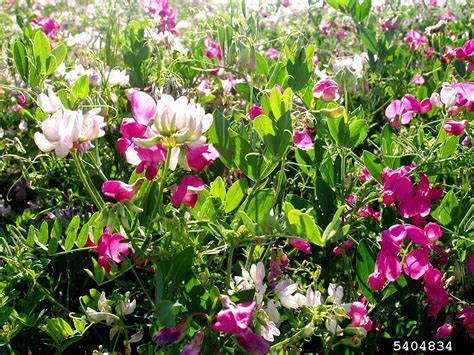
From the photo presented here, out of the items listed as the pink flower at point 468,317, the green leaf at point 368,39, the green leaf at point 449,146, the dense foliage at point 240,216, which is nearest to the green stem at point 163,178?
the dense foliage at point 240,216

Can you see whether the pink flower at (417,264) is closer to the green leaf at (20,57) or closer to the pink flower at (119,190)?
the pink flower at (119,190)

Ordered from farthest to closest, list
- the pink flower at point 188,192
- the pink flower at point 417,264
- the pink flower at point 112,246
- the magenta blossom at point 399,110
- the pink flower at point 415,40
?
the pink flower at point 415,40 → the magenta blossom at point 399,110 → the pink flower at point 417,264 → the pink flower at point 112,246 → the pink flower at point 188,192

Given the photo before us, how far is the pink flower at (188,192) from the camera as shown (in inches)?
36.7

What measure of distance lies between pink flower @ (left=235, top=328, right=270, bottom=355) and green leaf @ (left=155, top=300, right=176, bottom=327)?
0.32 feet

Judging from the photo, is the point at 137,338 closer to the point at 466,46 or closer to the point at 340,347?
the point at 340,347

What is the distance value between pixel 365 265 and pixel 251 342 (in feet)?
1.42

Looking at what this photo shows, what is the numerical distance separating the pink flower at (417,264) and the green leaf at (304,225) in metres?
0.32

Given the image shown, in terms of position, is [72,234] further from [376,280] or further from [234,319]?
[376,280]

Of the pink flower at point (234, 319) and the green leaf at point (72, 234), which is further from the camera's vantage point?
the green leaf at point (72, 234)

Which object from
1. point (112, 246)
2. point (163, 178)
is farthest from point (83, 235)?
point (163, 178)

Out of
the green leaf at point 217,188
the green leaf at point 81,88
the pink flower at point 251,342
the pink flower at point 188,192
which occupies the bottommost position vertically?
the pink flower at point 251,342

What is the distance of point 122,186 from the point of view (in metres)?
0.93

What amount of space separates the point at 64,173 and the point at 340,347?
978mm

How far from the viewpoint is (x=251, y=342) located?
0.89m
